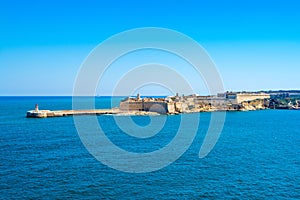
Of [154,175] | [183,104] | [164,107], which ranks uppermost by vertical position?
[183,104]

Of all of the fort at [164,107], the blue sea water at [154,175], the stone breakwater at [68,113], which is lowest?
the blue sea water at [154,175]

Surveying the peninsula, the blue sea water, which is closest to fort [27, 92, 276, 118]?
the peninsula

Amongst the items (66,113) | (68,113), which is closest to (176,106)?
(68,113)

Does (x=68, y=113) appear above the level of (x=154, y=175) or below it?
above

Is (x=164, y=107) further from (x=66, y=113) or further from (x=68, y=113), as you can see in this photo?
(x=66, y=113)

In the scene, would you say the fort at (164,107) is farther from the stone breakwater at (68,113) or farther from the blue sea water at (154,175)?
the blue sea water at (154,175)

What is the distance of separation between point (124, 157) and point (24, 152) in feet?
21.8

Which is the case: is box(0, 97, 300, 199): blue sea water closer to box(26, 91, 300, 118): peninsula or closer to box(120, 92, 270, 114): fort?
box(26, 91, 300, 118): peninsula

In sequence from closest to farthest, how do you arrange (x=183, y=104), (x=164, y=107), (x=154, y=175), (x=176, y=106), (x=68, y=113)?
(x=154, y=175) → (x=68, y=113) → (x=164, y=107) → (x=176, y=106) → (x=183, y=104)

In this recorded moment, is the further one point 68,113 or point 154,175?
point 68,113

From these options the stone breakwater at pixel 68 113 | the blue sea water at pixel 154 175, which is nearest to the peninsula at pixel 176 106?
the stone breakwater at pixel 68 113

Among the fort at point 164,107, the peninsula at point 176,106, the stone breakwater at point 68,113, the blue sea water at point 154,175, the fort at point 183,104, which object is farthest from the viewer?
the fort at point 183,104

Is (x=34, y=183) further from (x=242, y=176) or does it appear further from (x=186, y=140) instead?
(x=186, y=140)

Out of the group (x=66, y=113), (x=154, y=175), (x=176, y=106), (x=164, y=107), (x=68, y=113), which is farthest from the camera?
(x=176, y=106)
